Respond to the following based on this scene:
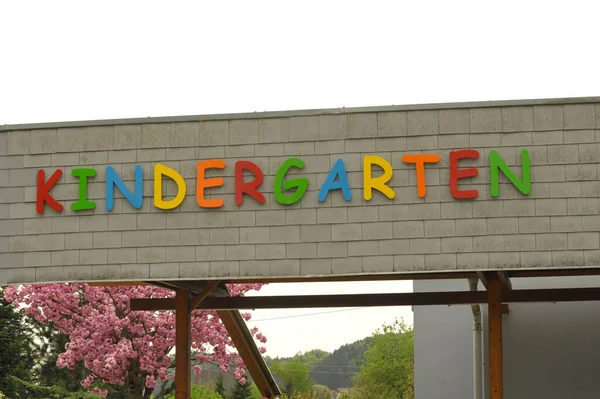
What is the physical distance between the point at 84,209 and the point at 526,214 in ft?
15.6

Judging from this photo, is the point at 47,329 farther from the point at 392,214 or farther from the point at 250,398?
the point at 392,214

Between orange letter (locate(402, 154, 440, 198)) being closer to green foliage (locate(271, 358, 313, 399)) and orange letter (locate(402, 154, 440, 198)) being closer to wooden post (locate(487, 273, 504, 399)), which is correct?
wooden post (locate(487, 273, 504, 399))

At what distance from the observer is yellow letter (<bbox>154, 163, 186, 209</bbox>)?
9680 millimetres

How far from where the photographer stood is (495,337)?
10.1 m

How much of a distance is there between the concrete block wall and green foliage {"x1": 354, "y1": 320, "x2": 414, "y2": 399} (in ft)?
112

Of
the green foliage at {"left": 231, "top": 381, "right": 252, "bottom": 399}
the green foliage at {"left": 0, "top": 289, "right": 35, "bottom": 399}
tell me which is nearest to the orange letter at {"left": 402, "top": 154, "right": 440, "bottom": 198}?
the green foliage at {"left": 0, "top": 289, "right": 35, "bottom": 399}

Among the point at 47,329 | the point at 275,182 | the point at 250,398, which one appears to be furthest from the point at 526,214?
the point at 250,398

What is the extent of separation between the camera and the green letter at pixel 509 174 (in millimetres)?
Result: 9172

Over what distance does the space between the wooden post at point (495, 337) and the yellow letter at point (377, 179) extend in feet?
6.54

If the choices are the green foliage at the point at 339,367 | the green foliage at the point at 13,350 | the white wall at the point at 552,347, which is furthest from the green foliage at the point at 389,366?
the white wall at the point at 552,347

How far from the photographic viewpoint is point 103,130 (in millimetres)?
10039

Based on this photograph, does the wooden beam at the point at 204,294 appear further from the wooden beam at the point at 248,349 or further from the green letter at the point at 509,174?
the green letter at the point at 509,174

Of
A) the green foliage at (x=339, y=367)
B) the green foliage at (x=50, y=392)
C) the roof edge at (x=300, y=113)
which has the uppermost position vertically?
the roof edge at (x=300, y=113)

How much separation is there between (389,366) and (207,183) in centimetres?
3639
